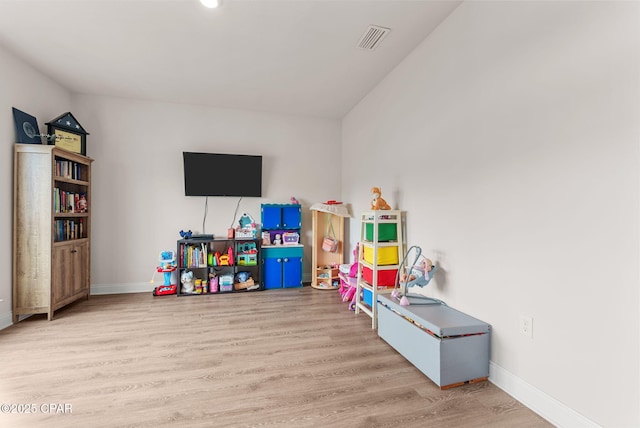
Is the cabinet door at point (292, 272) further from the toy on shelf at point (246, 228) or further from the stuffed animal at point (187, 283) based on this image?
the stuffed animal at point (187, 283)

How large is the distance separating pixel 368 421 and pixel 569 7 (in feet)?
7.88

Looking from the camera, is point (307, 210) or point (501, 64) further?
point (307, 210)

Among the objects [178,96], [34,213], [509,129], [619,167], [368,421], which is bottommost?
[368,421]

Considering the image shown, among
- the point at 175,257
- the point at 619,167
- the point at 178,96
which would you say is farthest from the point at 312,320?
the point at 178,96

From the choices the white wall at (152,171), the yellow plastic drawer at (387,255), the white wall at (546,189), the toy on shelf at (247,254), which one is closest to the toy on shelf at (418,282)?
the white wall at (546,189)

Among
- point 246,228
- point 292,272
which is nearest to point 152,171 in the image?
point 246,228

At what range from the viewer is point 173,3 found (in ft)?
6.93

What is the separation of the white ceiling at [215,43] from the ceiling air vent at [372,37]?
0.05 m

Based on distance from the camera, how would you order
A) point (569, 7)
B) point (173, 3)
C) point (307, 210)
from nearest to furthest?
point (569, 7)
point (173, 3)
point (307, 210)

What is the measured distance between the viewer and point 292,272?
419 centimetres

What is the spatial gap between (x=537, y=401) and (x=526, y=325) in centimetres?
40

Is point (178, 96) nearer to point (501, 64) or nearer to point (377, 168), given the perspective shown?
point (377, 168)

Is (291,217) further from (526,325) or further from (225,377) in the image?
(526,325)

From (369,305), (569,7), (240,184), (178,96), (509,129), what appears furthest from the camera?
(240,184)
